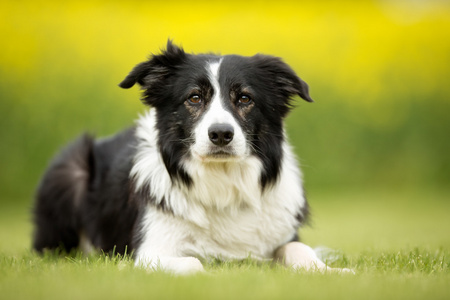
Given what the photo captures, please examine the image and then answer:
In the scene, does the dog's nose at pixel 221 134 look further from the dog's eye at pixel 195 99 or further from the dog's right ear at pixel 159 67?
the dog's right ear at pixel 159 67

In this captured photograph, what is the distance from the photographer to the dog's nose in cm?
397

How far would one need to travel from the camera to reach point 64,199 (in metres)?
5.70

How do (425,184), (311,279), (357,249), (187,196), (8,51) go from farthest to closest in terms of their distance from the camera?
(425,184) < (8,51) < (357,249) < (187,196) < (311,279)

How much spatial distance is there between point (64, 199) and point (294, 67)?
816 centimetres

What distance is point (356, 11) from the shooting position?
516 inches

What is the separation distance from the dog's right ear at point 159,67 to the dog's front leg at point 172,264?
1472 millimetres

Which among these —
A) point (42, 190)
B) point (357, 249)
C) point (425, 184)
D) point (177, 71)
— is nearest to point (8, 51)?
point (42, 190)

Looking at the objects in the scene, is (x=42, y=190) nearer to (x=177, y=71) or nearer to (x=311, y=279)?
(x=177, y=71)

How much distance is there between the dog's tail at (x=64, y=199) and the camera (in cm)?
566

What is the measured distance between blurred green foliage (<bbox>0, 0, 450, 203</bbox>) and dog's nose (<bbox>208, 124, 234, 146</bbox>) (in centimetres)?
790

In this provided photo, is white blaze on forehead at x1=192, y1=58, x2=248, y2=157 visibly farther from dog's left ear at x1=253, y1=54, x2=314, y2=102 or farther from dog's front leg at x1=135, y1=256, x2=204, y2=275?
dog's front leg at x1=135, y1=256, x2=204, y2=275

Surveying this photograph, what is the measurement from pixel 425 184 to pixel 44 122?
8.52m

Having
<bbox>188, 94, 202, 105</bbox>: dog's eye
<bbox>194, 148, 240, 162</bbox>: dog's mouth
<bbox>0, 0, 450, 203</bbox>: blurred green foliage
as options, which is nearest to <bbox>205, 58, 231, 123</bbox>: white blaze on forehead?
<bbox>188, 94, 202, 105</bbox>: dog's eye

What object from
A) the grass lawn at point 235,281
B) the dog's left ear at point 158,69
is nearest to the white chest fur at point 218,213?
the grass lawn at point 235,281
